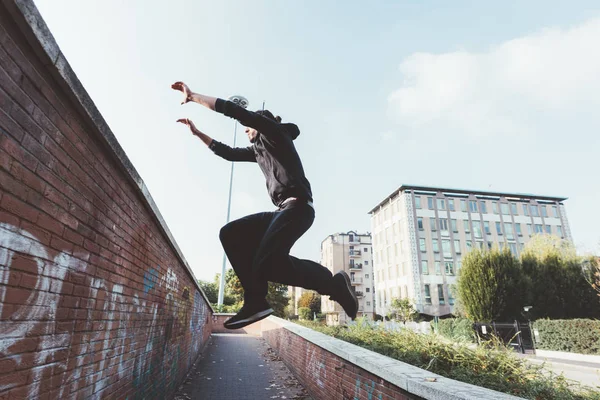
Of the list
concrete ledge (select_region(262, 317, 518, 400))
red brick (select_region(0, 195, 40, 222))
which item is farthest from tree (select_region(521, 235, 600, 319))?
red brick (select_region(0, 195, 40, 222))

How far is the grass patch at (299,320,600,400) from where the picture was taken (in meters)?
3.68

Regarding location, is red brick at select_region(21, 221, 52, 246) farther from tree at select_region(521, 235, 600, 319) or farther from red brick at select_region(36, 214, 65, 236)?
tree at select_region(521, 235, 600, 319)

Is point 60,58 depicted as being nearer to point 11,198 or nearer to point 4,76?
point 4,76

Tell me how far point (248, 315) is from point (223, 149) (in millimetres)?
1563

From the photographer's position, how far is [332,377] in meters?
6.02

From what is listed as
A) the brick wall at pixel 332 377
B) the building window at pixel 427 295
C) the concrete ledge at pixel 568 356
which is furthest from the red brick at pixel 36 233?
the building window at pixel 427 295

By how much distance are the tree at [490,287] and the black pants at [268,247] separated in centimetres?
2659

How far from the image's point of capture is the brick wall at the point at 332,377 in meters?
4.07

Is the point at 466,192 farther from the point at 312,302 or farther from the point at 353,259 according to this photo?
the point at 353,259

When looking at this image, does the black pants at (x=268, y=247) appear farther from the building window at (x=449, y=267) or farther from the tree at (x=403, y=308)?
the building window at (x=449, y=267)

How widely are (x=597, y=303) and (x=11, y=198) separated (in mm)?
34190

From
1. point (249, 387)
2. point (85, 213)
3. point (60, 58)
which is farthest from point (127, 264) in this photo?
point (249, 387)

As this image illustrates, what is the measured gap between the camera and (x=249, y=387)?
867cm

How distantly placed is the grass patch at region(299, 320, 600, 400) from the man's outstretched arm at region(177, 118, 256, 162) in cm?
364
